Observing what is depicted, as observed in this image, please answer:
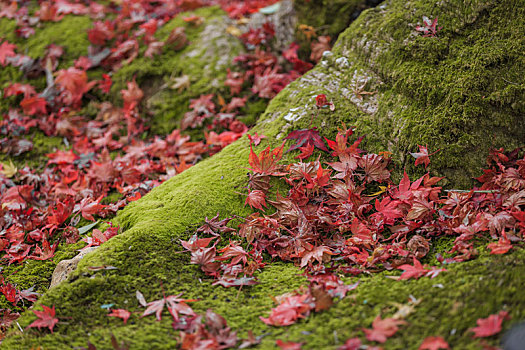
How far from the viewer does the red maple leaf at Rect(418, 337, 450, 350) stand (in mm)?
1610

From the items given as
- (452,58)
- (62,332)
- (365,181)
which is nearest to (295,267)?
(365,181)

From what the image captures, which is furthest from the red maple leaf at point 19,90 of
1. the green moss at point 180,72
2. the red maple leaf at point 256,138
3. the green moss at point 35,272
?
the red maple leaf at point 256,138

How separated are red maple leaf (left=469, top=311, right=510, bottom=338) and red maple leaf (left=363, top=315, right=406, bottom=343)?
0.29 meters

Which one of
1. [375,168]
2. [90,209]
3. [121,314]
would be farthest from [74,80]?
[375,168]

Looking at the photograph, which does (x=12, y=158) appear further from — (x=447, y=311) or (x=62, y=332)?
(x=447, y=311)

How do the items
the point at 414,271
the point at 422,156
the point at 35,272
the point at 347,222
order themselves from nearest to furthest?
the point at 414,271 → the point at 347,222 → the point at 422,156 → the point at 35,272

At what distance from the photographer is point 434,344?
1.62 meters

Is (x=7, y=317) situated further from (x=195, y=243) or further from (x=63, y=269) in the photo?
(x=195, y=243)

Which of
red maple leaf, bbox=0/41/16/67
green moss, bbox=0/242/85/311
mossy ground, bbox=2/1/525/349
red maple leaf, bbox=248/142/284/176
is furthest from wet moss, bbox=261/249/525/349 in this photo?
red maple leaf, bbox=0/41/16/67

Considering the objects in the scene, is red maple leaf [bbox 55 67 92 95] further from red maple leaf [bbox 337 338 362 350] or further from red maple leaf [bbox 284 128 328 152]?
red maple leaf [bbox 337 338 362 350]

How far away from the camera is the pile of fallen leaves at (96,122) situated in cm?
324

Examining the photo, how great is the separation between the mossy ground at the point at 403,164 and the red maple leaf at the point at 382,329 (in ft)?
0.13

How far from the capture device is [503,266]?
6.14 feet

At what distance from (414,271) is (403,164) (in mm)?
889
